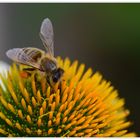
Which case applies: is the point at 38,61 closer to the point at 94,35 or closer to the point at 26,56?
the point at 26,56

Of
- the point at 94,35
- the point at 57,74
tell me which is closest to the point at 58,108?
the point at 57,74

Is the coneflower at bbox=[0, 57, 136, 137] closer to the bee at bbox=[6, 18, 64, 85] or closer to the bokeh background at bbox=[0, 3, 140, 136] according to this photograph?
the bee at bbox=[6, 18, 64, 85]

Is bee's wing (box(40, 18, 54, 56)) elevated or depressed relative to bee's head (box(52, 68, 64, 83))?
elevated

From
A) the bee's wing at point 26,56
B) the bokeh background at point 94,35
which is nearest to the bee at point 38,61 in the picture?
the bee's wing at point 26,56

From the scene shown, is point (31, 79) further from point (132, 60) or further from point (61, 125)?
point (132, 60)

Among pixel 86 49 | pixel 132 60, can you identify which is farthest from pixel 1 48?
pixel 132 60

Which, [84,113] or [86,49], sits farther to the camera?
[86,49]

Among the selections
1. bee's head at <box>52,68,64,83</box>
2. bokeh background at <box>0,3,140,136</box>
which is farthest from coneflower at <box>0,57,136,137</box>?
bokeh background at <box>0,3,140,136</box>
